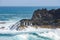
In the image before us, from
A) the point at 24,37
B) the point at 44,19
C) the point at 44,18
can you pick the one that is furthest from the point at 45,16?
the point at 24,37

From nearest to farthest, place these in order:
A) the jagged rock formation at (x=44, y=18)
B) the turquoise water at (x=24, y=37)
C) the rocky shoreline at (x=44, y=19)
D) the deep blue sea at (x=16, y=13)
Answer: the turquoise water at (x=24, y=37) < the rocky shoreline at (x=44, y=19) < the jagged rock formation at (x=44, y=18) < the deep blue sea at (x=16, y=13)

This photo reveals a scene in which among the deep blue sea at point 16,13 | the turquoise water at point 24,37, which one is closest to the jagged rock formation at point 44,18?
the deep blue sea at point 16,13

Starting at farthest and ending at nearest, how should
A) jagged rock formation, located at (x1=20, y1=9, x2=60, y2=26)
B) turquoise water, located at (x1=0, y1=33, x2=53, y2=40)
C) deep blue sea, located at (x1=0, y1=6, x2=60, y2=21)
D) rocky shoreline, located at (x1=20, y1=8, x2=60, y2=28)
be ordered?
deep blue sea, located at (x1=0, y1=6, x2=60, y2=21) < jagged rock formation, located at (x1=20, y1=9, x2=60, y2=26) < rocky shoreline, located at (x1=20, y1=8, x2=60, y2=28) < turquoise water, located at (x1=0, y1=33, x2=53, y2=40)

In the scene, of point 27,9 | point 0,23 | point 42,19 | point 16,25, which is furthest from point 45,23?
point 27,9

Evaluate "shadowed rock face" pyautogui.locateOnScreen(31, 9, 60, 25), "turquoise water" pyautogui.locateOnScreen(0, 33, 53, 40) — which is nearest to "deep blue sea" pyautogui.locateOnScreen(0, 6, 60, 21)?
"shadowed rock face" pyautogui.locateOnScreen(31, 9, 60, 25)

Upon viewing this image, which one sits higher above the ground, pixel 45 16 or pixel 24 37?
pixel 45 16

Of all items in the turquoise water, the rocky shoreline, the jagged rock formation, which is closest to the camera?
the turquoise water

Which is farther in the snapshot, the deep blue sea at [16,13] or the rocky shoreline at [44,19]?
the deep blue sea at [16,13]

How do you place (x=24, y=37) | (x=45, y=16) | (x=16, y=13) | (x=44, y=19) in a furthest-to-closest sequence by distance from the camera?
1. (x=16, y=13)
2. (x=45, y=16)
3. (x=44, y=19)
4. (x=24, y=37)

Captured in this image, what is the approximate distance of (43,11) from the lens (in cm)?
1548

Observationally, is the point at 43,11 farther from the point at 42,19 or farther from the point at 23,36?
the point at 23,36

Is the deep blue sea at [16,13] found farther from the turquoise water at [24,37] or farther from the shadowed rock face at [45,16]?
the turquoise water at [24,37]

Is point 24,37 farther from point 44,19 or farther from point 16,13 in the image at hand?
point 16,13

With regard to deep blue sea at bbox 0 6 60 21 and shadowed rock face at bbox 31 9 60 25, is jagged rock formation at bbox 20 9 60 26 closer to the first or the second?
shadowed rock face at bbox 31 9 60 25
